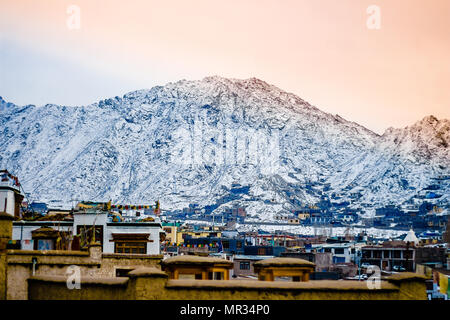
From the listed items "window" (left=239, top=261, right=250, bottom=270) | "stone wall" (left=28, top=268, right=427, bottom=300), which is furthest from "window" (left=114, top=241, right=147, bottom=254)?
"window" (left=239, top=261, right=250, bottom=270)

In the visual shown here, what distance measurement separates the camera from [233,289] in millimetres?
16625

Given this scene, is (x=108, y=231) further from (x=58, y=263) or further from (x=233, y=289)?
(x=233, y=289)

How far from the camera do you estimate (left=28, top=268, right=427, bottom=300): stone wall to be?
1631cm

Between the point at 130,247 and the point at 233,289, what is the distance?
2323 cm

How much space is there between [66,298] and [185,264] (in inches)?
187

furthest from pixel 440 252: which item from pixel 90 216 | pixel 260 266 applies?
pixel 260 266

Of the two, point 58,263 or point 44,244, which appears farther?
point 44,244

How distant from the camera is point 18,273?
22062 millimetres

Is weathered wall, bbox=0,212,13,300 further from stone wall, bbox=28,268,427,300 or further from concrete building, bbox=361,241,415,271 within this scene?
concrete building, bbox=361,241,415,271

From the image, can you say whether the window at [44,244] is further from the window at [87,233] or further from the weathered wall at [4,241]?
the weathered wall at [4,241]

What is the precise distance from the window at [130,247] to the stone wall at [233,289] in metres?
20.8

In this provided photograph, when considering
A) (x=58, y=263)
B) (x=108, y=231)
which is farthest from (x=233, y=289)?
(x=108, y=231)

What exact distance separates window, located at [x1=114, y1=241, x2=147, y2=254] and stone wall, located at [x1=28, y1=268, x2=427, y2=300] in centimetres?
2080
